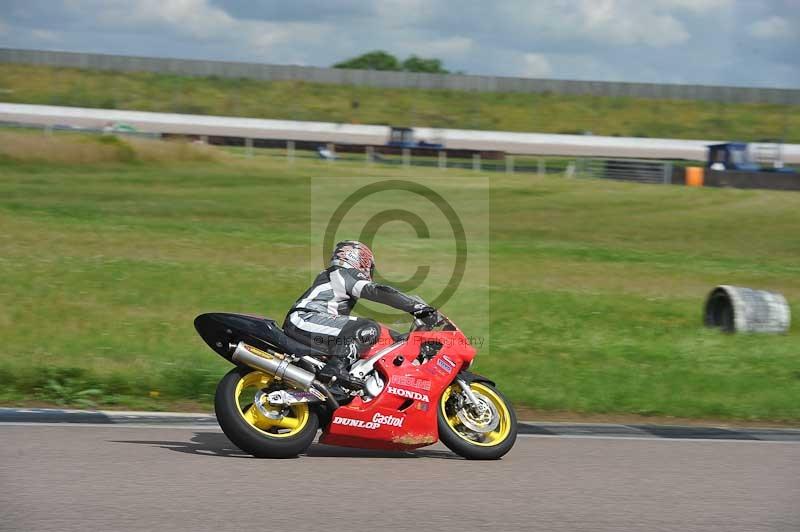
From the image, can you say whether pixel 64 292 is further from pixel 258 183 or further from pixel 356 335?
pixel 258 183

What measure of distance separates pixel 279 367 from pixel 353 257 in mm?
1025

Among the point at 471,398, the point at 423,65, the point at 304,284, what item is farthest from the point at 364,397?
the point at 423,65

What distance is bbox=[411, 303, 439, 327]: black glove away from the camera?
7578mm

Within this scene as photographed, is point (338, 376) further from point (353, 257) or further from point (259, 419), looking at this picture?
point (353, 257)

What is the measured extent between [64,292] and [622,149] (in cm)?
4061

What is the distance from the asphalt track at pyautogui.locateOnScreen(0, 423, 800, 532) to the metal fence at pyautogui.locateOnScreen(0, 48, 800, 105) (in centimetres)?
6731

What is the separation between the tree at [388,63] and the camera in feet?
408

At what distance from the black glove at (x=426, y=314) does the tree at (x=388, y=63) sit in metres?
117

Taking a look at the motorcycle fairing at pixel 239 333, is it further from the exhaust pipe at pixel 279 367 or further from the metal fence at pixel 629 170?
the metal fence at pixel 629 170

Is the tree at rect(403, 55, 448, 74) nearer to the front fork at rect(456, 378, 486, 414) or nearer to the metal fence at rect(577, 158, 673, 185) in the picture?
the metal fence at rect(577, 158, 673, 185)

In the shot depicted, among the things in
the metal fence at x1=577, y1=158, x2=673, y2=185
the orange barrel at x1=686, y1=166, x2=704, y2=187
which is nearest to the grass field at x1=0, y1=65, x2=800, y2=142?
the metal fence at x1=577, y1=158, x2=673, y2=185

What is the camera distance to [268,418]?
24.6 ft

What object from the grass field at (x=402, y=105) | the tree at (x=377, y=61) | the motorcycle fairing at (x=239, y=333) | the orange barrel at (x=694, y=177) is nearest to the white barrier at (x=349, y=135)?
the grass field at (x=402, y=105)

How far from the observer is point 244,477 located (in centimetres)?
671
